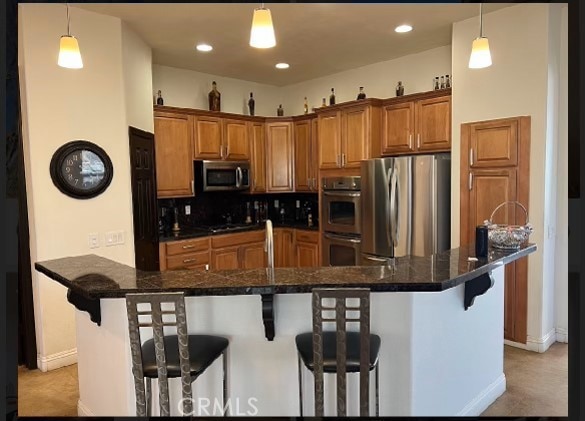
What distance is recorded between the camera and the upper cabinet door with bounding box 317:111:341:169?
16.5 ft

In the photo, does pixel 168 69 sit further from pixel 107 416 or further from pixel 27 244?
pixel 107 416

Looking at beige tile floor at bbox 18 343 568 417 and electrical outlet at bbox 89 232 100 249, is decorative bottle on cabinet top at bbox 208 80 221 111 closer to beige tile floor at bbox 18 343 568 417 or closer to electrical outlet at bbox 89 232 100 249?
electrical outlet at bbox 89 232 100 249

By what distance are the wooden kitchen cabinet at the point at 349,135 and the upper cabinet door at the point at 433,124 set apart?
0.49m

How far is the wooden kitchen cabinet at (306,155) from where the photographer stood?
5.58m

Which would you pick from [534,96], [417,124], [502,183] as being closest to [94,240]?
[417,124]

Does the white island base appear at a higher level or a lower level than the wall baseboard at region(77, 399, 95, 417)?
higher

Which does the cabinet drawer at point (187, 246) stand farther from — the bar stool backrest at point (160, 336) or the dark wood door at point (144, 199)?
the bar stool backrest at point (160, 336)

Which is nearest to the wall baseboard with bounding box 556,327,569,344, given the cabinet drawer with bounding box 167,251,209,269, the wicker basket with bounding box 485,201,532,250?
the wicker basket with bounding box 485,201,532,250

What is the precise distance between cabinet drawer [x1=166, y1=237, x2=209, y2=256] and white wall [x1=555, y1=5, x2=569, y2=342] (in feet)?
11.8

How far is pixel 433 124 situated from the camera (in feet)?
14.2

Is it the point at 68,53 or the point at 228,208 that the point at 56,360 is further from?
the point at 228,208

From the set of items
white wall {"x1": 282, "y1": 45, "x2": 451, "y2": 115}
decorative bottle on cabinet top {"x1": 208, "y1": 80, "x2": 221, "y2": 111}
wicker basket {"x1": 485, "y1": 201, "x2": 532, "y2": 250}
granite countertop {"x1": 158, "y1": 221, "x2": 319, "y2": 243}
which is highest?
white wall {"x1": 282, "y1": 45, "x2": 451, "y2": 115}

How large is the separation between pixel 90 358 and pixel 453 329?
7.23 feet

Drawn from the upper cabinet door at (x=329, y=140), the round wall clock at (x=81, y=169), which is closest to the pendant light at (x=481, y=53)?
the upper cabinet door at (x=329, y=140)
